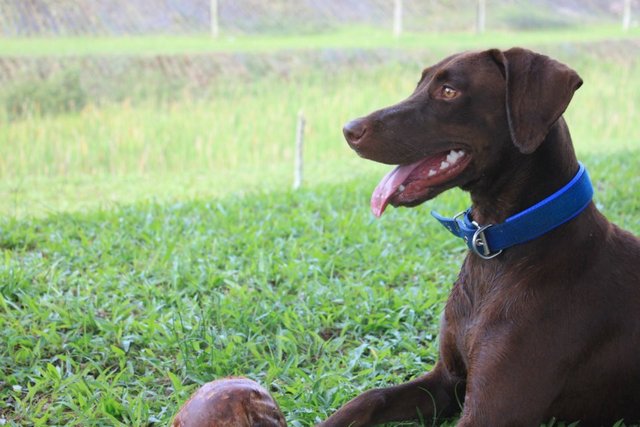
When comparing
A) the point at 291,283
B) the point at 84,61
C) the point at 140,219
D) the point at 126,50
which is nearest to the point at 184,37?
the point at 126,50

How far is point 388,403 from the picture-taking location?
2627 millimetres

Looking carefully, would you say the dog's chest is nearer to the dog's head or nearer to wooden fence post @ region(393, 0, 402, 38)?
the dog's head

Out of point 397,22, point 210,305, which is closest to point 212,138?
point 210,305

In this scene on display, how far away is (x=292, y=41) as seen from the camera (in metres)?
17.0

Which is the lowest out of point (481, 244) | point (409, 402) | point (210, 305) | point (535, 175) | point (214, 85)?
point (214, 85)

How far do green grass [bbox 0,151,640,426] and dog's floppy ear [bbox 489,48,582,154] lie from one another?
1.22 m

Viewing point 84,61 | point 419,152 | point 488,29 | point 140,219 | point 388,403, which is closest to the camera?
point 419,152

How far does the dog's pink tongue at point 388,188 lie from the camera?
2.48 meters

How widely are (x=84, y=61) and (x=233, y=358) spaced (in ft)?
36.0

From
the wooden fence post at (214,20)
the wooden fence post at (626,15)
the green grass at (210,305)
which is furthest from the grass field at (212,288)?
the wooden fence post at (626,15)

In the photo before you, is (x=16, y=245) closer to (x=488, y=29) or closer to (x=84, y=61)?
(x=84, y=61)

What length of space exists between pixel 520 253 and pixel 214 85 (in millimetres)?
11380

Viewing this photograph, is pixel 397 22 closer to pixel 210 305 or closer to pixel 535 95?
pixel 210 305

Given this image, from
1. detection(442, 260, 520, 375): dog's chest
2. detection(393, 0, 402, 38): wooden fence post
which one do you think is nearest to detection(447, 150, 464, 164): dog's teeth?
detection(442, 260, 520, 375): dog's chest
